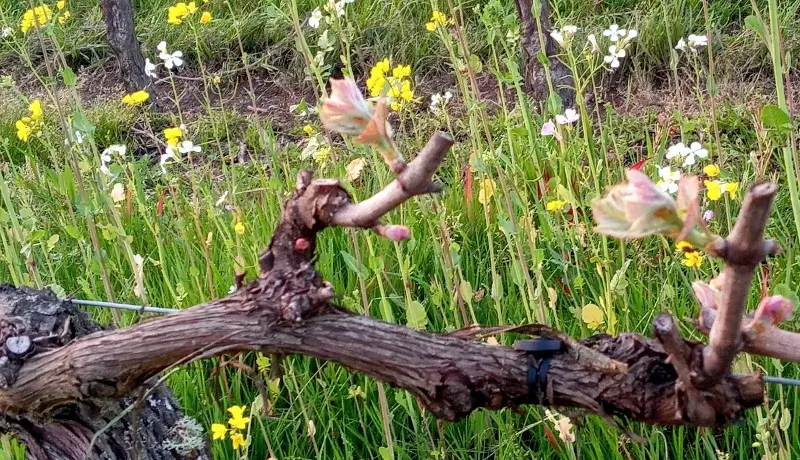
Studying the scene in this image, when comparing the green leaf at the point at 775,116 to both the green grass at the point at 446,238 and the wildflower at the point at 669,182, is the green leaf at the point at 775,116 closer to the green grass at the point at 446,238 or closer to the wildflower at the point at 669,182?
the green grass at the point at 446,238

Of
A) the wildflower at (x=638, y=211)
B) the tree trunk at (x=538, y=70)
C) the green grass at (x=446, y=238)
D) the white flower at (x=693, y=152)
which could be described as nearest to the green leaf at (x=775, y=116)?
the green grass at (x=446, y=238)

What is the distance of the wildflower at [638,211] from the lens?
1.43 feet

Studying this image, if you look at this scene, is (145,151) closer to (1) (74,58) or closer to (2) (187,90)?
(2) (187,90)

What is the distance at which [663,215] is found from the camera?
441 millimetres

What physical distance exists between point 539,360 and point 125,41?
3162 mm

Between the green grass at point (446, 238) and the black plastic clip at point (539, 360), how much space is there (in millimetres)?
379

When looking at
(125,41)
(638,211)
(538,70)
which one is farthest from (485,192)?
(125,41)

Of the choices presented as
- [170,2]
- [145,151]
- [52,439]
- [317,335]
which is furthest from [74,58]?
[317,335]

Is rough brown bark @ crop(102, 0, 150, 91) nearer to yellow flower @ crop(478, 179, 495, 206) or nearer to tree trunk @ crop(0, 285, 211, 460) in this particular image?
yellow flower @ crop(478, 179, 495, 206)

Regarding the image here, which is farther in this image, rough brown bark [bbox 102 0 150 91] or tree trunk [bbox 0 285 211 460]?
rough brown bark [bbox 102 0 150 91]

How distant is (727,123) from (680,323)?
145cm

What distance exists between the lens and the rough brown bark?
3371mm

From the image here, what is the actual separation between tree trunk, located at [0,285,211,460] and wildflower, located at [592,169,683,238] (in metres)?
0.68

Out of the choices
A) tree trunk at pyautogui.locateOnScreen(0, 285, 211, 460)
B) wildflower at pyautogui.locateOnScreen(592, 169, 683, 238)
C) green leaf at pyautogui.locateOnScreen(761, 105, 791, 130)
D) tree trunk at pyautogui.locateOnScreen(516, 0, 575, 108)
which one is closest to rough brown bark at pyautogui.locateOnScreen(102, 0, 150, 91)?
tree trunk at pyautogui.locateOnScreen(516, 0, 575, 108)
